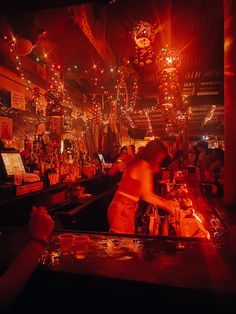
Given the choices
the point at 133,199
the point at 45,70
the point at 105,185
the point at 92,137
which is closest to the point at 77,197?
the point at 133,199

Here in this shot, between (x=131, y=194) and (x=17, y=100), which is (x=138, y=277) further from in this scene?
(x=17, y=100)

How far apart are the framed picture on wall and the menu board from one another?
0.59 meters

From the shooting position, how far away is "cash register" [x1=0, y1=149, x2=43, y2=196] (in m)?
3.60

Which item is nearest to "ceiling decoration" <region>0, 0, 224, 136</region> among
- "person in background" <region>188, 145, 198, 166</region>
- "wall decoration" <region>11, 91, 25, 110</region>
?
"wall decoration" <region>11, 91, 25, 110</region>

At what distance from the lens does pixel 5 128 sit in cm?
437

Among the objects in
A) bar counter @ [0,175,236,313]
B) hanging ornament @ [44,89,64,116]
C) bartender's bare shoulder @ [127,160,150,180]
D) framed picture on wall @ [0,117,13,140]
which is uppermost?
hanging ornament @ [44,89,64,116]

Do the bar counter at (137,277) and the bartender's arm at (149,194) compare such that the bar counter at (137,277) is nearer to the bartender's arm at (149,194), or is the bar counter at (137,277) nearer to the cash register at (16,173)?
the bartender's arm at (149,194)

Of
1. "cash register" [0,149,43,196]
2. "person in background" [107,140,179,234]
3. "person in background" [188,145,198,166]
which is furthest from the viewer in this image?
"person in background" [188,145,198,166]

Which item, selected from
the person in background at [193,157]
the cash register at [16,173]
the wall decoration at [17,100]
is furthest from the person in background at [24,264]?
the person in background at [193,157]

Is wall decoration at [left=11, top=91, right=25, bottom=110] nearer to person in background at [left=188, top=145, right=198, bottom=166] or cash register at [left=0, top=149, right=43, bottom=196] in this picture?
cash register at [left=0, top=149, right=43, bottom=196]

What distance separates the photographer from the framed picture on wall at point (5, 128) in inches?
169

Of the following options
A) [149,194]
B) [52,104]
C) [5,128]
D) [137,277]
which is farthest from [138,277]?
[52,104]

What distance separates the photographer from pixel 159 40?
6.45 metres

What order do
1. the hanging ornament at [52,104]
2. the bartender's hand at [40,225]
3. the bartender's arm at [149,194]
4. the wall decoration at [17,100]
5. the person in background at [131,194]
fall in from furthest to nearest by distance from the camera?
1. the hanging ornament at [52,104]
2. the wall decoration at [17,100]
3. the person in background at [131,194]
4. the bartender's arm at [149,194]
5. the bartender's hand at [40,225]
